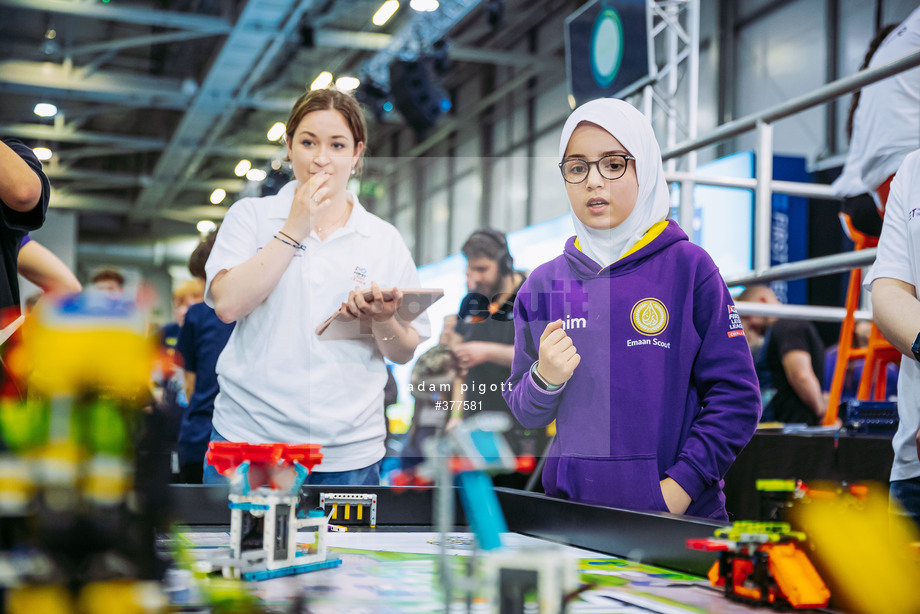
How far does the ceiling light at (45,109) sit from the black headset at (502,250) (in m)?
9.27

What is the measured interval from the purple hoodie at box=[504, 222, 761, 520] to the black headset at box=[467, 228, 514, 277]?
0.04m

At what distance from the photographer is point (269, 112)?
9.70m

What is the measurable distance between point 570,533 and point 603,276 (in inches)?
16.5

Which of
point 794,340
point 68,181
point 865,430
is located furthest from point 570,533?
point 68,181

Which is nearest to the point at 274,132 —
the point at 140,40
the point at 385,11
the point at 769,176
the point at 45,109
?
the point at 45,109

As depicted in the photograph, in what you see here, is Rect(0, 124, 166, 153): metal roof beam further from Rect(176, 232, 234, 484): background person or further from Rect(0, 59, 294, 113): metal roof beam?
Rect(176, 232, 234, 484): background person

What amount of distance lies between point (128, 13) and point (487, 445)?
716 cm

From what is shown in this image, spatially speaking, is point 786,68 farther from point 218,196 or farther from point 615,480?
point 218,196

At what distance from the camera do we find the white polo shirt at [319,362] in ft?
4.60

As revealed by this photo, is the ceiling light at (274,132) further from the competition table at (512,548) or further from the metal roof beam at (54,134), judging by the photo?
the competition table at (512,548)

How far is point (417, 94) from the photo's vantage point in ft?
23.2

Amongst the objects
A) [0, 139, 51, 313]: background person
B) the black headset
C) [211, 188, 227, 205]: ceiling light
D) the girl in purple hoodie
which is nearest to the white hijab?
the girl in purple hoodie

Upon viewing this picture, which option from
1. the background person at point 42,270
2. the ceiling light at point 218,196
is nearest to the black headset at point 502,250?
the background person at point 42,270

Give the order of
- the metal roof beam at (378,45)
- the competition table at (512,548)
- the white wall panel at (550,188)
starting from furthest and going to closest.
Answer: the metal roof beam at (378,45) → the white wall panel at (550,188) → the competition table at (512,548)
